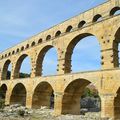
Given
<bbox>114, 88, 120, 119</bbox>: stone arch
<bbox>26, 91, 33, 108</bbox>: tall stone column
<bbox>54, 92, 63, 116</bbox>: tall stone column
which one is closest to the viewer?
<bbox>114, 88, 120, 119</bbox>: stone arch

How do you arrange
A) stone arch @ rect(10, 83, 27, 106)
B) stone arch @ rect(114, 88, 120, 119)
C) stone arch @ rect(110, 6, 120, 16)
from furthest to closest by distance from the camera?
stone arch @ rect(10, 83, 27, 106), stone arch @ rect(110, 6, 120, 16), stone arch @ rect(114, 88, 120, 119)

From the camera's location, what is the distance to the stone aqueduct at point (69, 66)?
66.0 feet

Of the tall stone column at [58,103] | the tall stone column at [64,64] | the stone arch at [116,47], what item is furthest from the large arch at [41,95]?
the stone arch at [116,47]

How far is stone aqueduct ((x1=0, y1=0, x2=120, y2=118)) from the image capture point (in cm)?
2012

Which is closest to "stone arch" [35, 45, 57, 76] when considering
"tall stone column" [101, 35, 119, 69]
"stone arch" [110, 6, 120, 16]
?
"tall stone column" [101, 35, 119, 69]

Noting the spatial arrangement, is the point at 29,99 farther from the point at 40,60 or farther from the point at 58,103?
the point at 58,103

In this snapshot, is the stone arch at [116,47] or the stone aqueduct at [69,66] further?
the stone arch at [116,47]

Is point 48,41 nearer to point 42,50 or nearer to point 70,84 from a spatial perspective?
point 42,50

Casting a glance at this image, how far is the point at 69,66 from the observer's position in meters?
26.1

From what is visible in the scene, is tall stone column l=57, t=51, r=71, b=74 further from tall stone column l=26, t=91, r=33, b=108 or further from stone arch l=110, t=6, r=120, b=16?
stone arch l=110, t=6, r=120, b=16

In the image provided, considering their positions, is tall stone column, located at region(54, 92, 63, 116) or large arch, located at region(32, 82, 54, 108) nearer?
tall stone column, located at region(54, 92, 63, 116)

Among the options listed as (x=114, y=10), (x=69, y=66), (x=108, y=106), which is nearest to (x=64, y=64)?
(x=69, y=66)

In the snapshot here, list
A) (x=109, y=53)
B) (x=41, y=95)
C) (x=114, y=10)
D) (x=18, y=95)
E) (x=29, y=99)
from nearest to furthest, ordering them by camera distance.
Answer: (x=109, y=53), (x=114, y=10), (x=41, y=95), (x=29, y=99), (x=18, y=95)

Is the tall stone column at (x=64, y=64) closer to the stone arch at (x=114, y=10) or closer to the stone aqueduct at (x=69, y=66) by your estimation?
the stone aqueduct at (x=69, y=66)
